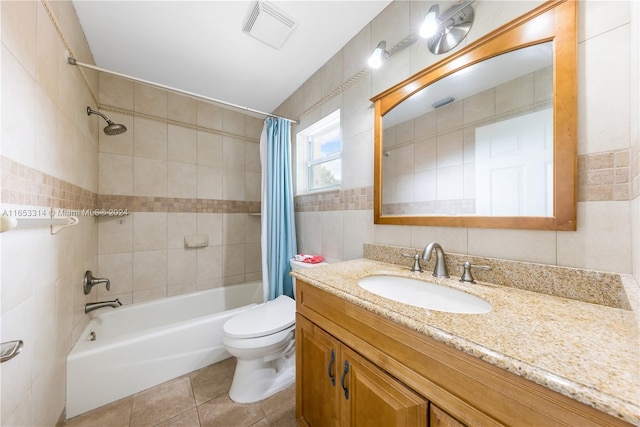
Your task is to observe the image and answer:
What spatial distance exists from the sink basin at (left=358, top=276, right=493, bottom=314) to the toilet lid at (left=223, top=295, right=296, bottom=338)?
28.1 inches

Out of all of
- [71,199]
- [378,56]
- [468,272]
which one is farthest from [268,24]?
[468,272]

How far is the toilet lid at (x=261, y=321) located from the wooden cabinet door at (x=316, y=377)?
36cm

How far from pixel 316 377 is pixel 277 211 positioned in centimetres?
135

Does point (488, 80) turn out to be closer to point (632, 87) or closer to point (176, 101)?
point (632, 87)

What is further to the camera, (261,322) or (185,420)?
(261,322)

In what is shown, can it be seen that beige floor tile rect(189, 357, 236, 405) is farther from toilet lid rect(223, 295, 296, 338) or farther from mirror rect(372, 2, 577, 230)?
mirror rect(372, 2, 577, 230)

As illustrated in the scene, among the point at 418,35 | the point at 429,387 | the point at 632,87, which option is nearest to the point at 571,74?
the point at 632,87

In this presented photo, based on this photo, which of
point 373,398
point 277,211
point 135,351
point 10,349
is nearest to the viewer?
point 10,349

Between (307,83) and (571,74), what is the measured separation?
1.75 m

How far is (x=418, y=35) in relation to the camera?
1188mm

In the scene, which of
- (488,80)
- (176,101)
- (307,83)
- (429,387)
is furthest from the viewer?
(176,101)

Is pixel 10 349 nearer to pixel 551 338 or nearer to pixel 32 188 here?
pixel 32 188

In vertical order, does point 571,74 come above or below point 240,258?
above

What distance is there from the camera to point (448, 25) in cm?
108
